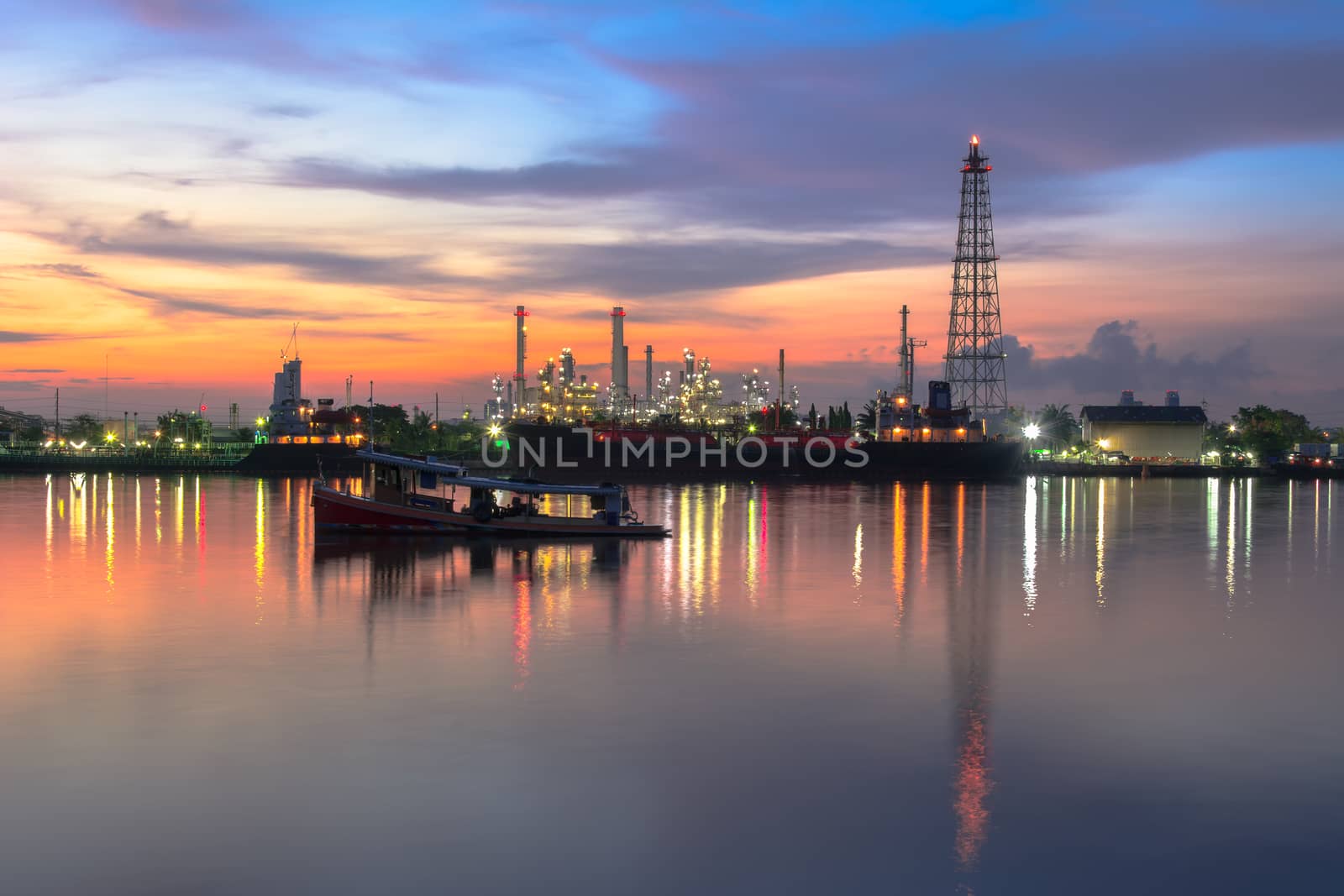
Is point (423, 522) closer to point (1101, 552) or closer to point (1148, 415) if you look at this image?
point (1101, 552)

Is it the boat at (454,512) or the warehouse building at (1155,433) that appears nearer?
the boat at (454,512)

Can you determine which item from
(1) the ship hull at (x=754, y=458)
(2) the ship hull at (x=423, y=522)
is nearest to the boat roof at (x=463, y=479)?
(2) the ship hull at (x=423, y=522)

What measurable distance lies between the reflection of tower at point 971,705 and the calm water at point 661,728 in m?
0.08

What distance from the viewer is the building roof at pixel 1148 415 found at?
602ft

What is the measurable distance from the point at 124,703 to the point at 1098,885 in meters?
16.8

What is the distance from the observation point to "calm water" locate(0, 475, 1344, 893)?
45.5 feet

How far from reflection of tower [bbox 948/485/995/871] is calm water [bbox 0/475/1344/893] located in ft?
0.27

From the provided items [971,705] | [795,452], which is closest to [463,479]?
[971,705]

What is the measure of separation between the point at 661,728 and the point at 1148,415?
600 ft

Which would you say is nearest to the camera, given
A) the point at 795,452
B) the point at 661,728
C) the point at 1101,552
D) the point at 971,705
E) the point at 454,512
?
the point at 661,728

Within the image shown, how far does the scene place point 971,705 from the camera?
21531 millimetres

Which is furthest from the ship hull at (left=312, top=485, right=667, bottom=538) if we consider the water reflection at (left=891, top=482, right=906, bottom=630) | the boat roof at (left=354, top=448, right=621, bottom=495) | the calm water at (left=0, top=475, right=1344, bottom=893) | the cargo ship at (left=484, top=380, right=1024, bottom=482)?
the cargo ship at (left=484, top=380, right=1024, bottom=482)

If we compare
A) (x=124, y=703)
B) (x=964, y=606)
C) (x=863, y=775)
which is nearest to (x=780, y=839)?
(x=863, y=775)

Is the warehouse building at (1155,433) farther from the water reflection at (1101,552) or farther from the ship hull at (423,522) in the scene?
the ship hull at (423,522)
